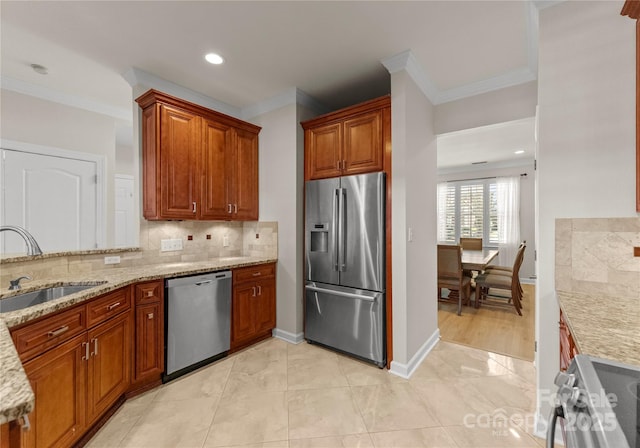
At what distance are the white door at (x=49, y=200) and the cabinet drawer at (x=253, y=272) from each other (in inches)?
71.3

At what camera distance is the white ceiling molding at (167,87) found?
8.42 ft

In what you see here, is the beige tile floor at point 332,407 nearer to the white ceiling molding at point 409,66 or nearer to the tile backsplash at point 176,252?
the tile backsplash at point 176,252

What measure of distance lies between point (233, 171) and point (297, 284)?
1424mm

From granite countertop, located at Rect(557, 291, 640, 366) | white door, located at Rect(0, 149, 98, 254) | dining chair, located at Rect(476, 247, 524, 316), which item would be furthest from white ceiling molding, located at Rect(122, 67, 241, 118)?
dining chair, located at Rect(476, 247, 524, 316)

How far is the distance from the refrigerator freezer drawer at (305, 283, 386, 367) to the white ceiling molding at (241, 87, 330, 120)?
6.53ft

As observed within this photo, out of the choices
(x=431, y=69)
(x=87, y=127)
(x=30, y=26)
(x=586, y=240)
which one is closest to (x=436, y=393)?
(x=586, y=240)

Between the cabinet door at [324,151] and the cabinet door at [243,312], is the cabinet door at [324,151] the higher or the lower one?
the higher one

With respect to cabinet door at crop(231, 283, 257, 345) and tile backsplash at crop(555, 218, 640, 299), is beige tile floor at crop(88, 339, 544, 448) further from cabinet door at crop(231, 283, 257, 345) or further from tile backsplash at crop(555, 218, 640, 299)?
tile backsplash at crop(555, 218, 640, 299)

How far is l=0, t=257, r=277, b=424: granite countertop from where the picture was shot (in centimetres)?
63

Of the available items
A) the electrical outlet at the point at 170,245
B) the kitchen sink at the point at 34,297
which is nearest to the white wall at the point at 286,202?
the electrical outlet at the point at 170,245

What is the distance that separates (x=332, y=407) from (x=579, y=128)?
7.62 ft

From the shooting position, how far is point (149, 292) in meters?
2.12

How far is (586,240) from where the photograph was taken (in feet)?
5.06

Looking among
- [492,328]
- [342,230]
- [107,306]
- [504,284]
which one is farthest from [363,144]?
[504,284]
